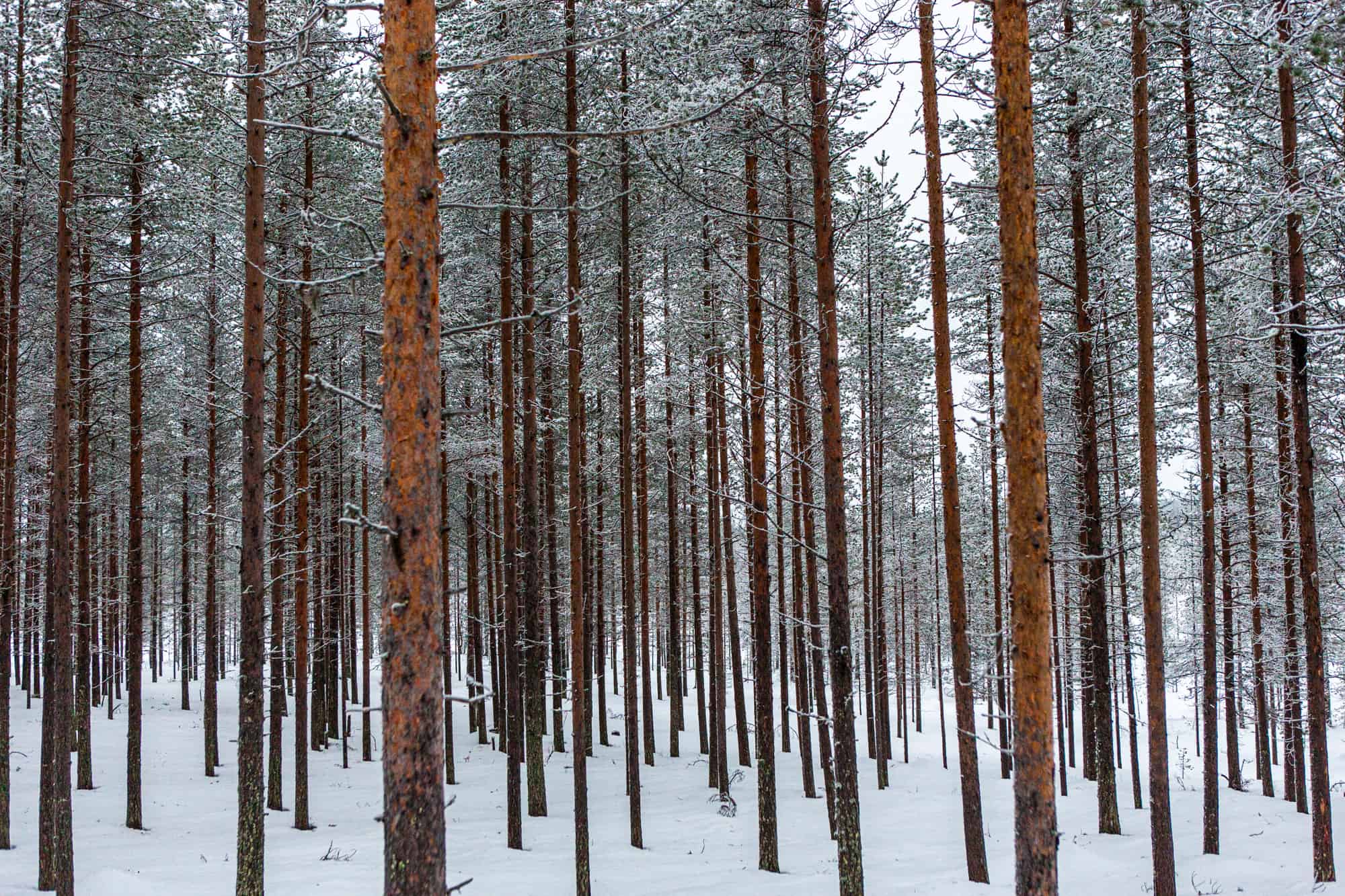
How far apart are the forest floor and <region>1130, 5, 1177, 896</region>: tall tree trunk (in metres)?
2.29

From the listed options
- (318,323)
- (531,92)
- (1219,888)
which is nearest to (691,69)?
(531,92)

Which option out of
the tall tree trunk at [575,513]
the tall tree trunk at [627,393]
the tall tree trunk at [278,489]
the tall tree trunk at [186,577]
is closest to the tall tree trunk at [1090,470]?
the tall tree trunk at [627,393]

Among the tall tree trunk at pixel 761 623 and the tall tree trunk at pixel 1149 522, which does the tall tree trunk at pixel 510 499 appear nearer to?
the tall tree trunk at pixel 761 623

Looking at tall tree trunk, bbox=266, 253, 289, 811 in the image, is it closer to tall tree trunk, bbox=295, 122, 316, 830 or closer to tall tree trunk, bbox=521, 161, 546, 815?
tall tree trunk, bbox=295, 122, 316, 830

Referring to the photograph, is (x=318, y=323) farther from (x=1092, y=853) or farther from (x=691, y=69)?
(x=1092, y=853)

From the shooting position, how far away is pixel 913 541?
36.8 meters

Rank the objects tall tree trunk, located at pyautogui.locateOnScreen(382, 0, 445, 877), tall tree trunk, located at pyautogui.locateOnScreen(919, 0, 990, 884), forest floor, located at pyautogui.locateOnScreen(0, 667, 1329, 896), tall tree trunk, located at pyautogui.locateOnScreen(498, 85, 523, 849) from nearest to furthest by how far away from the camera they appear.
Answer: tall tree trunk, located at pyautogui.locateOnScreen(382, 0, 445, 877)
tall tree trunk, located at pyautogui.locateOnScreen(919, 0, 990, 884)
forest floor, located at pyautogui.locateOnScreen(0, 667, 1329, 896)
tall tree trunk, located at pyautogui.locateOnScreen(498, 85, 523, 849)

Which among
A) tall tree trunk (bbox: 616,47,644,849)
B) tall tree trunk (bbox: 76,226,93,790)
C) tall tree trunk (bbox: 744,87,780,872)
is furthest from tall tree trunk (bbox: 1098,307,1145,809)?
tall tree trunk (bbox: 76,226,93,790)

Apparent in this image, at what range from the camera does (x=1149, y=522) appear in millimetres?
10227

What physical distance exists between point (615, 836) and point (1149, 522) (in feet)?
37.1

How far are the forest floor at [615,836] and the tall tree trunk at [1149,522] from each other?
2.29 m

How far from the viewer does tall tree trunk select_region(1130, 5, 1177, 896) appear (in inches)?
392

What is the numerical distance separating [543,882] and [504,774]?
9688 mm

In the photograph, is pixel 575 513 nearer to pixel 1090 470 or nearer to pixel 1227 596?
pixel 1090 470
